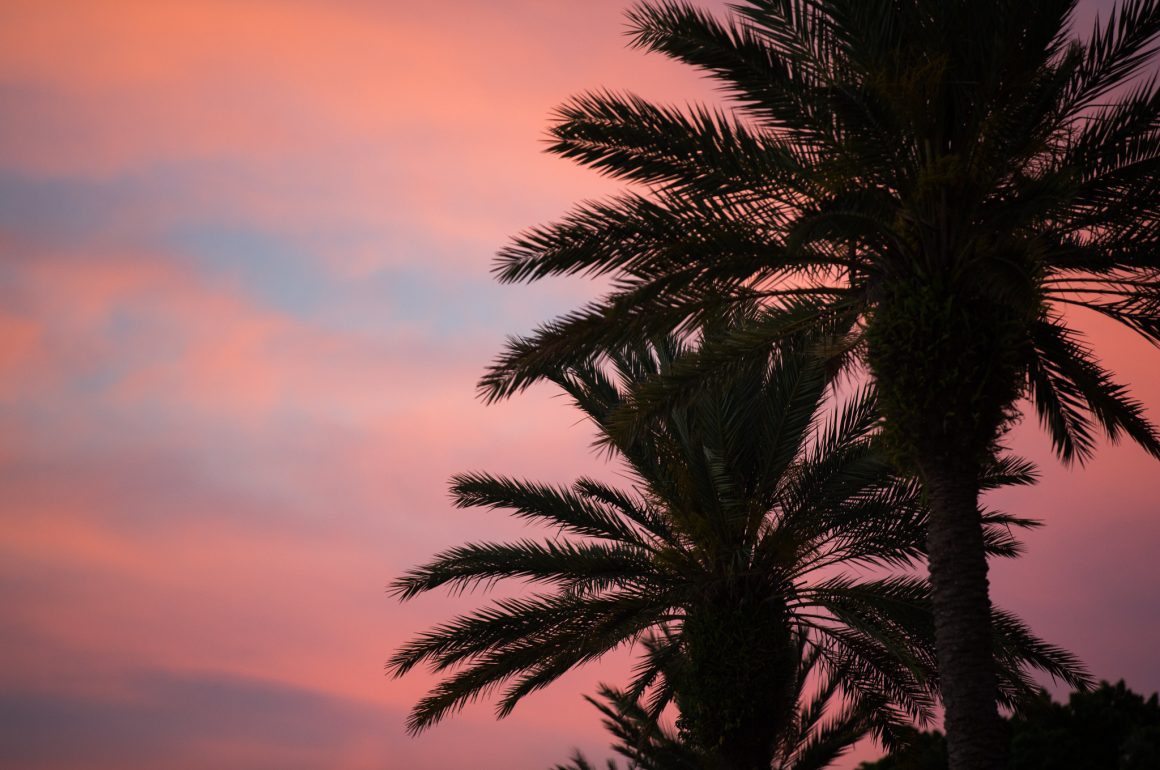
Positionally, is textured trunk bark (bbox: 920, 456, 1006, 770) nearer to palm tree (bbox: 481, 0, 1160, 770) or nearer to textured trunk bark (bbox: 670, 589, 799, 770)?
palm tree (bbox: 481, 0, 1160, 770)

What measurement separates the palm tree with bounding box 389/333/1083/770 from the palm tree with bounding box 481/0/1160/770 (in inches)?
162

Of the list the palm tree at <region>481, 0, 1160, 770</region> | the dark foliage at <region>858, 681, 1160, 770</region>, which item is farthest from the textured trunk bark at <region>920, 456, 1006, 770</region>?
the dark foliage at <region>858, 681, 1160, 770</region>

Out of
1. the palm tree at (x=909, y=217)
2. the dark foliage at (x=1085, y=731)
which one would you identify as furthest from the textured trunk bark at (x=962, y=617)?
the dark foliage at (x=1085, y=731)

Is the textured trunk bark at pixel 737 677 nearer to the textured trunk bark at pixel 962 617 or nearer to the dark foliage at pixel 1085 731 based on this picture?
the dark foliage at pixel 1085 731

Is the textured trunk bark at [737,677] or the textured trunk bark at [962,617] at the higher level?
the textured trunk bark at [737,677]

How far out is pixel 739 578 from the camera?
50.9ft

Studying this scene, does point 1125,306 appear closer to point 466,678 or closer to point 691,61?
point 691,61

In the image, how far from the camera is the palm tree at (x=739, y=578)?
49.4ft

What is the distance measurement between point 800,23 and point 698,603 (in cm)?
764

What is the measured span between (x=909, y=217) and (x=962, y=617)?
3272mm

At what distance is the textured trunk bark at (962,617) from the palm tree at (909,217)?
0.05 ft

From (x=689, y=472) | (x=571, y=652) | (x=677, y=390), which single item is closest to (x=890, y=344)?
(x=677, y=390)

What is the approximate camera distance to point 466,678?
14953 mm

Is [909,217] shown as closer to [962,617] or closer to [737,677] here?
[962,617]
